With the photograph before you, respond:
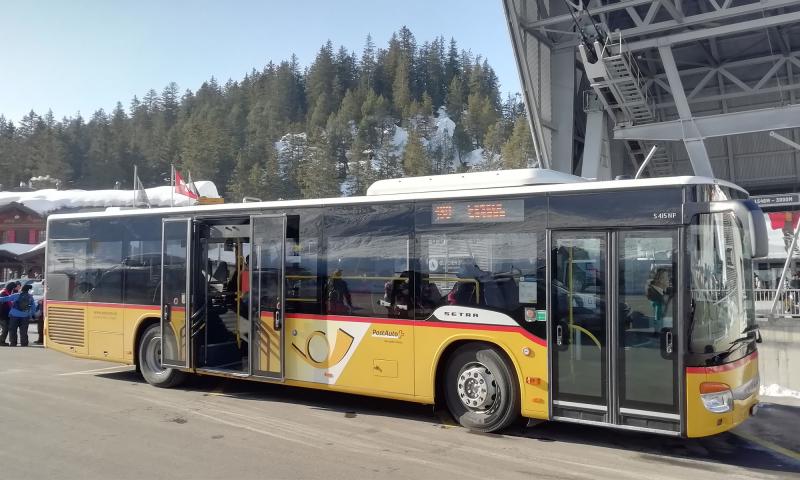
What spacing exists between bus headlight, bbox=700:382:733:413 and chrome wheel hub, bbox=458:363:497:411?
233cm

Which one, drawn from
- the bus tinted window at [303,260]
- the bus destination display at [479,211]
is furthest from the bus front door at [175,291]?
the bus destination display at [479,211]

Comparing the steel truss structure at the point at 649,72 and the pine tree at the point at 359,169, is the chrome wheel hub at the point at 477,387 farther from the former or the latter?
the pine tree at the point at 359,169

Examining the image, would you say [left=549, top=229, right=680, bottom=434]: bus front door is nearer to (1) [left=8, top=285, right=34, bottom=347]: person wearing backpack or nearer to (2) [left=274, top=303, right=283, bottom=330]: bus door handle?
(2) [left=274, top=303, right=283, bottom=330]: bus door handle

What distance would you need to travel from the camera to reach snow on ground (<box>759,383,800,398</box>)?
1072cm

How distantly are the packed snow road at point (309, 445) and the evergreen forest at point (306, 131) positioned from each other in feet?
244

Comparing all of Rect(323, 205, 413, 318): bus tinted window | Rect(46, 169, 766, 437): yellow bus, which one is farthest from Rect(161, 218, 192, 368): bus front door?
Rect(323, 205, 413, 318): bus tinted window

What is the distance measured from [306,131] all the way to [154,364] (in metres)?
112

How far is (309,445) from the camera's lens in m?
7.05

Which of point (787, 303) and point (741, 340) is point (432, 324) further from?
point (787, 303)

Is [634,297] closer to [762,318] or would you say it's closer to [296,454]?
[296,454]

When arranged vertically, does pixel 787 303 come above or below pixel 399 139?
below

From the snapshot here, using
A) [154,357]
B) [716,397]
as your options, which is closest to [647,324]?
[716,397]

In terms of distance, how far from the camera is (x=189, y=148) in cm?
9556

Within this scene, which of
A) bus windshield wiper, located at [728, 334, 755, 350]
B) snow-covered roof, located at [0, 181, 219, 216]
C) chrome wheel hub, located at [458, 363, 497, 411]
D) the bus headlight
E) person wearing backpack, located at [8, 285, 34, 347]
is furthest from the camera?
snow-covered roof, located at [0, 181, 219, 216]
